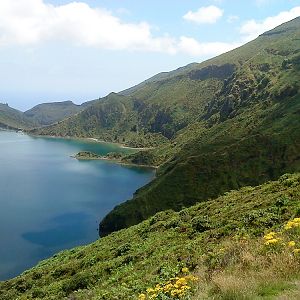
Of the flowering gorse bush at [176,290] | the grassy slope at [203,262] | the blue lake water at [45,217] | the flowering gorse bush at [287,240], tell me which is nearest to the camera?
the grassy slope at [203,262]

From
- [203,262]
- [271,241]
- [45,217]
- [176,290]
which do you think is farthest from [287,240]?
[45,217]

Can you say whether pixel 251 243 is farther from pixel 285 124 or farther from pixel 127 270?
pixel 285 124

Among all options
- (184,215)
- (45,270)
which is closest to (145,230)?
(184,215)

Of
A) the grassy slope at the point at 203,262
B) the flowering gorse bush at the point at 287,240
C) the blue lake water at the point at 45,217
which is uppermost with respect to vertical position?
the flowering gorse bush at the point at 287,240

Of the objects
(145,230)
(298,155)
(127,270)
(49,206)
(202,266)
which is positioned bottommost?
(49,206)

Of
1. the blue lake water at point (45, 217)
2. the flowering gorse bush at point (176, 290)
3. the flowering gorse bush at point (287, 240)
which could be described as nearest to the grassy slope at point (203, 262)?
the flowering gorse bush at point (287, 240)

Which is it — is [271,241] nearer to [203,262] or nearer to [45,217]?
[203,262]

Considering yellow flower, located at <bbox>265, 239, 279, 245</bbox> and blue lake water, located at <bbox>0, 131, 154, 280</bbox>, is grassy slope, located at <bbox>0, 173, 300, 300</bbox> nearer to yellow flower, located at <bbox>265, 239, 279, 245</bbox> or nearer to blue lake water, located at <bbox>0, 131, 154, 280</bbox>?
yellow flower, located at <bbox>265, 239, 279, 245</bbox>

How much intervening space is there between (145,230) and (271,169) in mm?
90270

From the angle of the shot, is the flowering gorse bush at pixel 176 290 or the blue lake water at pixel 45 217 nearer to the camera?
the flowering gorse bush at pixel 176 290

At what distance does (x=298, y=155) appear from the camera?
133 metres

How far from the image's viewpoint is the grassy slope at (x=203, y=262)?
1300 cm

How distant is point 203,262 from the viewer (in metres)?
19.7

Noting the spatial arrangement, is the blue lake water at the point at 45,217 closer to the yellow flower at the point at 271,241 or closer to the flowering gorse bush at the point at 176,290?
the flowering gorse bush at the point at 176,290
